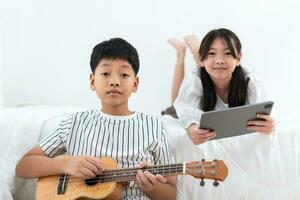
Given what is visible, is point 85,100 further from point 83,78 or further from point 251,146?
point 251,146

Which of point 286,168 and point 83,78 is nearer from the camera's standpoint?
point 286,168

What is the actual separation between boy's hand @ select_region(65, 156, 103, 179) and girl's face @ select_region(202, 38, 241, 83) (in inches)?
20.0

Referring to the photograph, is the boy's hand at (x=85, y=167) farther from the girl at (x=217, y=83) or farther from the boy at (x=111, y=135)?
the girl at (x=217, y=83)

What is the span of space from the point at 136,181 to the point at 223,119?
0.29 meters

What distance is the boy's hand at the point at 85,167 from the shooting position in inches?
45.0

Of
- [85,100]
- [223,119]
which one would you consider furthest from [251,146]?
[85,100]

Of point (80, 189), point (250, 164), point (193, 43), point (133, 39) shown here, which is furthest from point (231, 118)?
point (133, 39)

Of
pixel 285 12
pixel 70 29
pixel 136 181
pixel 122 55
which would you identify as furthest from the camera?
pixel 70 29

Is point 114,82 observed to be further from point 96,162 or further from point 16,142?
point 16,142

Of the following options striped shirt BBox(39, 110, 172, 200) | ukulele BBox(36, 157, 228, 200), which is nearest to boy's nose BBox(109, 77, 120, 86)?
striped shirt BBox(39, 110, 172, 200)

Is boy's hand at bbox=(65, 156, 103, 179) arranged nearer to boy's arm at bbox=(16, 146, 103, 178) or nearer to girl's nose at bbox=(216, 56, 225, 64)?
boy's arm at bbox=(16, 146, 103, 178)

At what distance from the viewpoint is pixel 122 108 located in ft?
4.24

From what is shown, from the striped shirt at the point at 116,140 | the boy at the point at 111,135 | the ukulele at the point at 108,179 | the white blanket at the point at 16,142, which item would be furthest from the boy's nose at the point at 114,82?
the white blanket at the point at 16,142

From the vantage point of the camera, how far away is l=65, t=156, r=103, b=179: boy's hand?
114 centimetres
